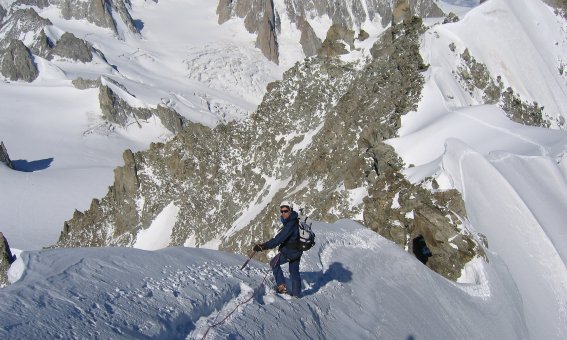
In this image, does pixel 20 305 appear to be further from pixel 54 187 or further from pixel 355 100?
pixel 54 187

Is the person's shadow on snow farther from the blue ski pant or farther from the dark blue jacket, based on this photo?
the dark blue jacket

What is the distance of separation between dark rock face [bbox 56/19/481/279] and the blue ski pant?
25.3ft

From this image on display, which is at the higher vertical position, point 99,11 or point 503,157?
point 99,11

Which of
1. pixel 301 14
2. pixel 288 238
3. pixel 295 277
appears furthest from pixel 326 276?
pixel 301 14

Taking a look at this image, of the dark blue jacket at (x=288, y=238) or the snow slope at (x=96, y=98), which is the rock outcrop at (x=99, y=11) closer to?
the snow slope at (x=96, y=98)

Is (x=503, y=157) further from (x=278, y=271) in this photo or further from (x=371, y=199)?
(x=278, y=271)

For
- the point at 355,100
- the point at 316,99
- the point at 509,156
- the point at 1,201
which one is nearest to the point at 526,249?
the point at 509,156

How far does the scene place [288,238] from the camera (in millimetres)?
11062

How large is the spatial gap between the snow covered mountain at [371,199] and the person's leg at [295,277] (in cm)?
22

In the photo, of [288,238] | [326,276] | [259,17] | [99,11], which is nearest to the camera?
[288,238]

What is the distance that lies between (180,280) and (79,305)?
86.5 inches

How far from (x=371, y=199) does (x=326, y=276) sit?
10397 millimetres

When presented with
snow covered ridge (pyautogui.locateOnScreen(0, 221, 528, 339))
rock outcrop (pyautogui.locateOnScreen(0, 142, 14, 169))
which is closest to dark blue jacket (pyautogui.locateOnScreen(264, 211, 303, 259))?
snow covered ridge (pyautogui.locateOnScreen(0, 221, 528, 339))

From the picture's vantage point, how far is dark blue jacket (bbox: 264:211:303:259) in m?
10.9
